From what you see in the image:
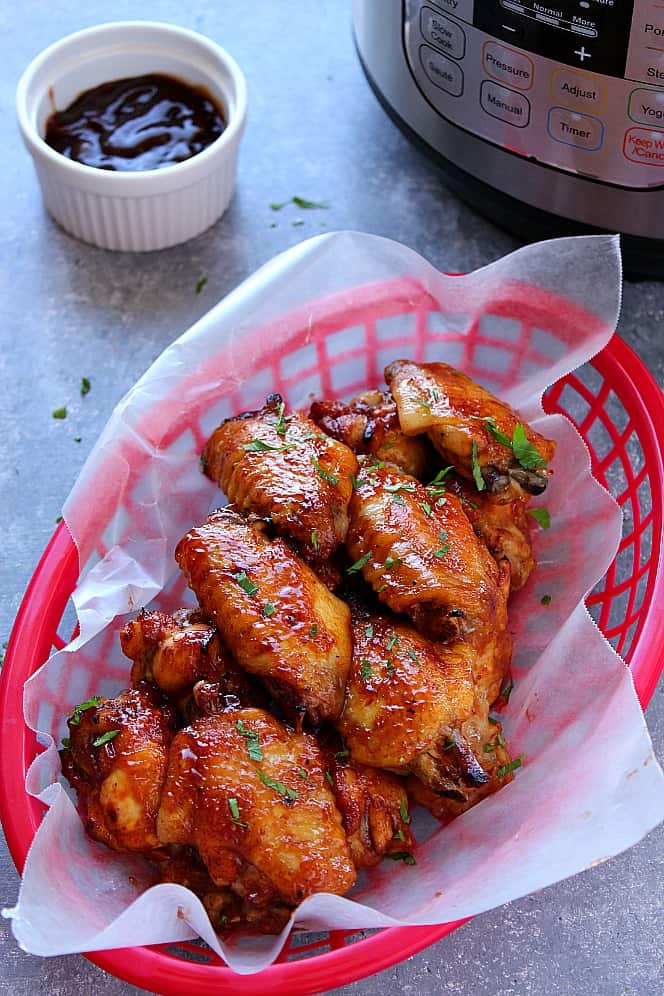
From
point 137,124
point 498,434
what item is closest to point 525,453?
→ point 498,434

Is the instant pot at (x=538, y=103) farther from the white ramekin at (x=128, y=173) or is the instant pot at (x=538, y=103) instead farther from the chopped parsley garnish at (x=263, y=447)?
the chopped parsley garnish at (x=263, y=447)

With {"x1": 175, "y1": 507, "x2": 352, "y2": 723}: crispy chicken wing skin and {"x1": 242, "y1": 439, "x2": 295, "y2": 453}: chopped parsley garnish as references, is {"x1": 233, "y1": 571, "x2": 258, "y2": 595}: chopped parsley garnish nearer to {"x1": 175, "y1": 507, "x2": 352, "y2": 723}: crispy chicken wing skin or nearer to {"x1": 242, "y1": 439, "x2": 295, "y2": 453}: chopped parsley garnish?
{"x1": 175, "y1": 507, "x2": 352, "y2": 723}: crispy chicken wing skin

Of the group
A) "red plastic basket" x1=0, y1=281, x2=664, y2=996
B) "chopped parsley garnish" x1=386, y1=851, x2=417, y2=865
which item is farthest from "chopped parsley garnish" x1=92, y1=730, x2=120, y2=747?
"chopped parsley garnish" x1=386, y1=851, x2=417, y2=865

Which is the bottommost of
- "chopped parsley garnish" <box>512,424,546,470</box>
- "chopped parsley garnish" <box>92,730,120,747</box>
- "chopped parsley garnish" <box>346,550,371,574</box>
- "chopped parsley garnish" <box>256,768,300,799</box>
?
"chopped parsley garnish" <box>92,730,120,747</box>

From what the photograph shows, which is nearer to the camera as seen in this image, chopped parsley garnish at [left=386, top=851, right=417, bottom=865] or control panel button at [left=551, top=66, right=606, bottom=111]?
chopped parsley garnish at [left=386, top=851, right=417, bottom=865]

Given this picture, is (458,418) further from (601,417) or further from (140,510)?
(140,510)

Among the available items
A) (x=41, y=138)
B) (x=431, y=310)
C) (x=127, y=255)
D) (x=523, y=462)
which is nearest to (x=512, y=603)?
(x=523, y=462)

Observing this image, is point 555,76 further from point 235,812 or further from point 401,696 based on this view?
point 235,812
